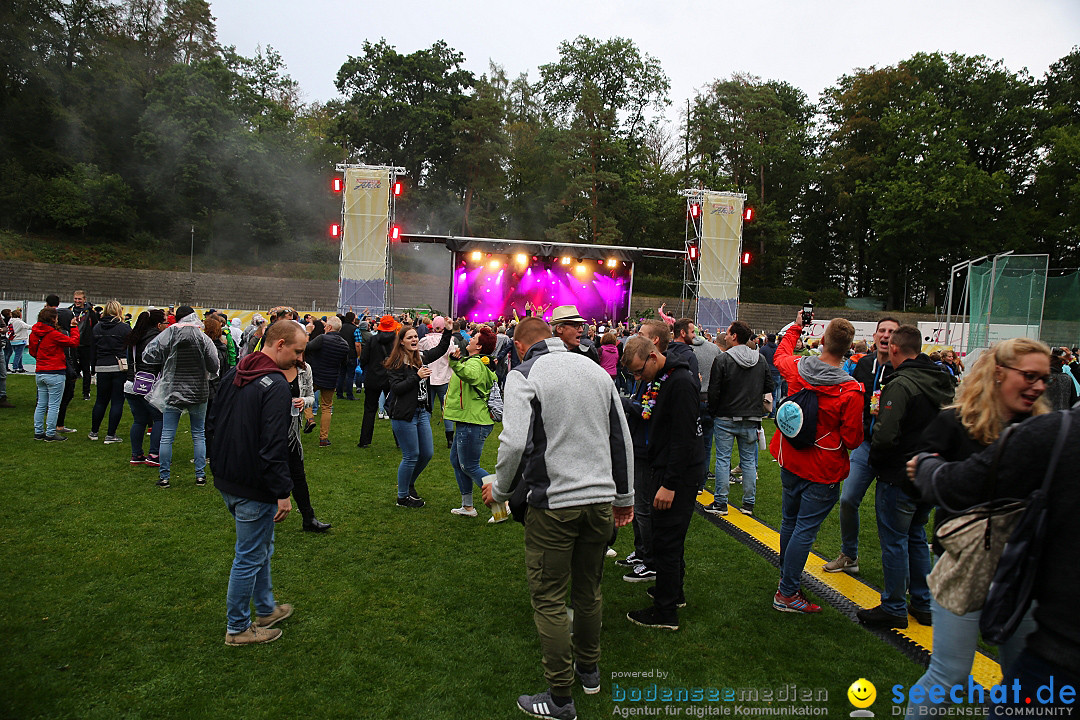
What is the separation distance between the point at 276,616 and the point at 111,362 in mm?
5656

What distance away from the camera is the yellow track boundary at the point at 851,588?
332 cm

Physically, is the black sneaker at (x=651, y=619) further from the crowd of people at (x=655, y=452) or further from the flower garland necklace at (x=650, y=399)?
the flower garland necklace at (x=650, y=399)

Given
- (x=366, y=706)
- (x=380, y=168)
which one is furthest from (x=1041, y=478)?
(x=380, y=168)

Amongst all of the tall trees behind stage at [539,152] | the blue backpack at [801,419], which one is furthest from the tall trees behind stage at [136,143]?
the blue backpack at [801,419]

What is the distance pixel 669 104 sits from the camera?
43.6 meters

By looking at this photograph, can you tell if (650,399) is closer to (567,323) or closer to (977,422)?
(567,323)

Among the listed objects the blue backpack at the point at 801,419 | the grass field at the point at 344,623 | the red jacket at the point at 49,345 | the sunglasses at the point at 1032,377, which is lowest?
the grass field at the point at 344,623

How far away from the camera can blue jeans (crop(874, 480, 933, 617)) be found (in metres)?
3.61

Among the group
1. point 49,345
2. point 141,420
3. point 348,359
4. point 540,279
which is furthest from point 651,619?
point 540,279

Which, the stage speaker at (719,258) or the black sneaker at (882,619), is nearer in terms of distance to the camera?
the black sneaker at (882,619)

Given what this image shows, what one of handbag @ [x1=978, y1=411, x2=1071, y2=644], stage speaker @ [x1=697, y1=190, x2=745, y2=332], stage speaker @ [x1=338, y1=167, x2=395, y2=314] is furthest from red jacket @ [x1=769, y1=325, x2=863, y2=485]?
stage speaker @ [x1=697, y1=190, x2=745, y2=332]

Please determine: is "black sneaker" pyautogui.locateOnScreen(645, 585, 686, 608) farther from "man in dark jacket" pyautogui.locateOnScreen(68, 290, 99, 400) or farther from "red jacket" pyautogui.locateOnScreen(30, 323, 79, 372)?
"man in dark jacket" pyautogui.locateOnScreen(68, 290, 99, 400)

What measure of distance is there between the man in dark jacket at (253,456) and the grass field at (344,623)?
388 millimetres

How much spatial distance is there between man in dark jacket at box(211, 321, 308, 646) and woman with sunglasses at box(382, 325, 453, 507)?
2322 mm
